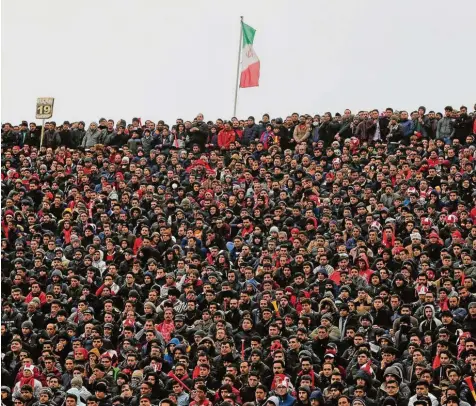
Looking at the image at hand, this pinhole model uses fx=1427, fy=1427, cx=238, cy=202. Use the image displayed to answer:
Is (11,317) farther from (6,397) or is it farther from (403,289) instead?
(403,289)

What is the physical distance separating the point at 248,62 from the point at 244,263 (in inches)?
684

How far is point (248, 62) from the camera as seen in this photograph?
4534cm

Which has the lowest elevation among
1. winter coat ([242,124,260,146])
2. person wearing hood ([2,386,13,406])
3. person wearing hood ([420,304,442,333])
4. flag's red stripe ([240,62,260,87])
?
person wearing hood ([2,386,13,406])

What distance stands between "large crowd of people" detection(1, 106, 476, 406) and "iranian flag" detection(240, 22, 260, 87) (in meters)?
6.09

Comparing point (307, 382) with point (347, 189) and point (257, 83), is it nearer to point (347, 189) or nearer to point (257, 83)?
point (347, 189)

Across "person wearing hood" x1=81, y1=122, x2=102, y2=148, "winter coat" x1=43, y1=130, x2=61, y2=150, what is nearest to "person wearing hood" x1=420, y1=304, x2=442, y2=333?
"person wearing hood" x1=81, y1=122, x2=102, y2=148

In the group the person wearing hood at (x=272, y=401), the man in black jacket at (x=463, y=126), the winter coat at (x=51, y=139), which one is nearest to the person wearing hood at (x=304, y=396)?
the person wearing hood at (x=272, y=401)

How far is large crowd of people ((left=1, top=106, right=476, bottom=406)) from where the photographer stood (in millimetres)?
23922

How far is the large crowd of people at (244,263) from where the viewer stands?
2392cm

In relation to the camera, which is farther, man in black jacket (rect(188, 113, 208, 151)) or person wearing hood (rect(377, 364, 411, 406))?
man in black jacket (rect(188, 113, 208, 151))

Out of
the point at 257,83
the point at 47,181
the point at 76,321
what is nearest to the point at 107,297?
the point at 76,321

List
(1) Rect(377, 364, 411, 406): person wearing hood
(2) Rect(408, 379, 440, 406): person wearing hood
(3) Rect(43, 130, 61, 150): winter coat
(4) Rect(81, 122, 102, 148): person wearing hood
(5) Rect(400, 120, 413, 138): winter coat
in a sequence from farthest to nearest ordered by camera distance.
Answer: (3) Rect(43, 130, 61, 150): winter coat → (4) Rect(81, 122, 102, 148): person wearing hood → (5) Rect(400, 120, 413, 138): winter coat → (1) Rect(377, 364, 411, 406): person wearing hood → (2) Rect(408, 379, 440, 406): person wearing hood

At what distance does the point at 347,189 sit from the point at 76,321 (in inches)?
305

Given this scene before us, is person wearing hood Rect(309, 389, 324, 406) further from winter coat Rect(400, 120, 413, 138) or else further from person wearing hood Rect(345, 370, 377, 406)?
winter coat Rect(400, 120, 413, 138)
